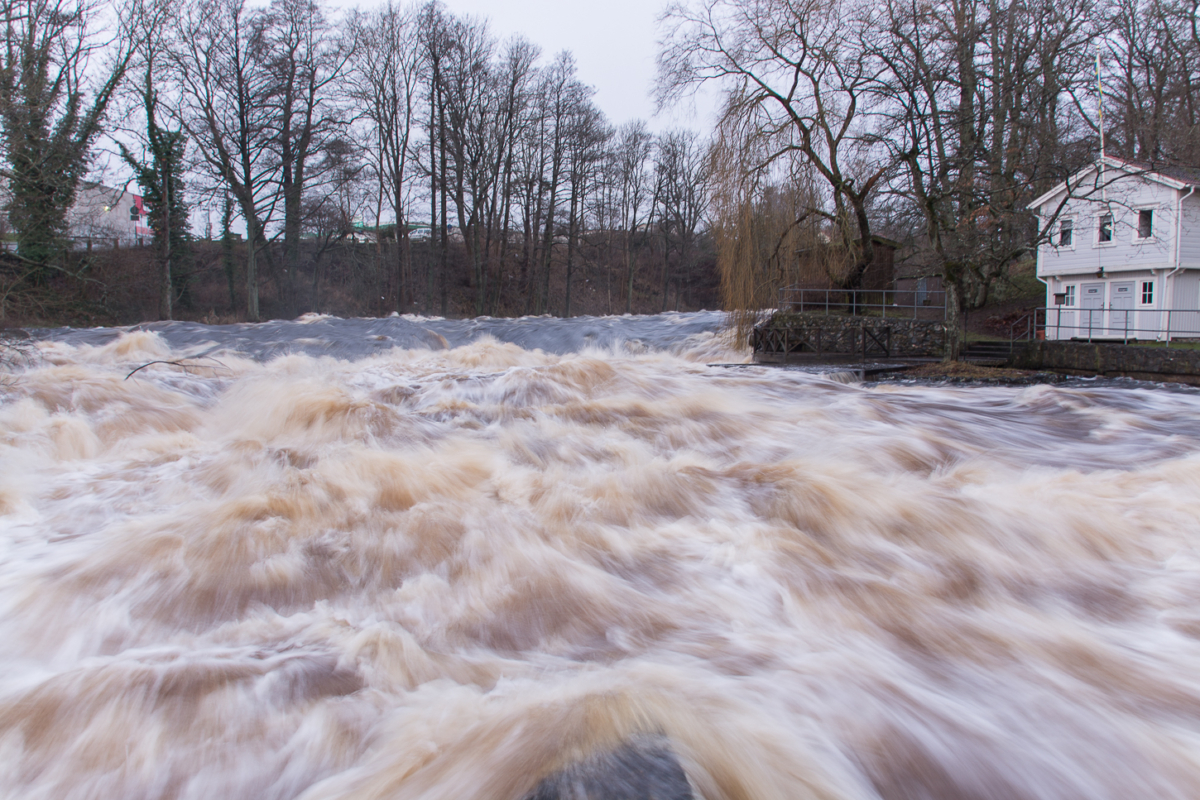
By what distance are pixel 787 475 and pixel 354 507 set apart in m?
3.17

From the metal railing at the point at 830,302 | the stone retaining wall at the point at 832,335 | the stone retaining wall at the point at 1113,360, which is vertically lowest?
the stone retaining wall at the point at 1113,360

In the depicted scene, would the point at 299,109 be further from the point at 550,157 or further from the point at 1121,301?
the point at 1121,301

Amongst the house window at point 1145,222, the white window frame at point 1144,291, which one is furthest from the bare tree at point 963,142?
the white window frame at point 1144,291

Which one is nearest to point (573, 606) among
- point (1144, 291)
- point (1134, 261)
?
point (1134, 261)

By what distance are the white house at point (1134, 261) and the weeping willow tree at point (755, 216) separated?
1031cm

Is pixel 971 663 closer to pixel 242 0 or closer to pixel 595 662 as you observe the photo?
pixel 595 662

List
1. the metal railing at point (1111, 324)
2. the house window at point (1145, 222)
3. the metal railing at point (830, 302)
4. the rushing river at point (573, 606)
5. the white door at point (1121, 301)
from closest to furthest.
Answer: the rushing river at point (573, 606) → the metal railing at point (830, 302) → the metal railing at point (1111, 324) → the house window at point (1145, 222) → the white door at point (1121, 301)

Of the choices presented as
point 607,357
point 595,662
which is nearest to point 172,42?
point 607,357

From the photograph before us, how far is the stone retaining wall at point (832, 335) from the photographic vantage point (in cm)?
1548

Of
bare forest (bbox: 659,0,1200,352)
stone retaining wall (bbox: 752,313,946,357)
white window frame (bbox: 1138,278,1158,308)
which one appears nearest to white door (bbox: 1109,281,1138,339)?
white window frame (bbox: 1138,278,1158,308)

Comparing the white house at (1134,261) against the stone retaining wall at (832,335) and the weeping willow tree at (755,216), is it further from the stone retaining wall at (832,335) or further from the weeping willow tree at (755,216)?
the weeping willow tree at (755,216)

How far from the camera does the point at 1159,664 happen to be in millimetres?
2850

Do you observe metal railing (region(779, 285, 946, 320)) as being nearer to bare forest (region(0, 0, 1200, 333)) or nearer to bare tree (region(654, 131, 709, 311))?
bare forest (region(0, 0, 1200, 333))

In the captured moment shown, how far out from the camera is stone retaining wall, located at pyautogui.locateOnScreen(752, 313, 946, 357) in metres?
15.5
